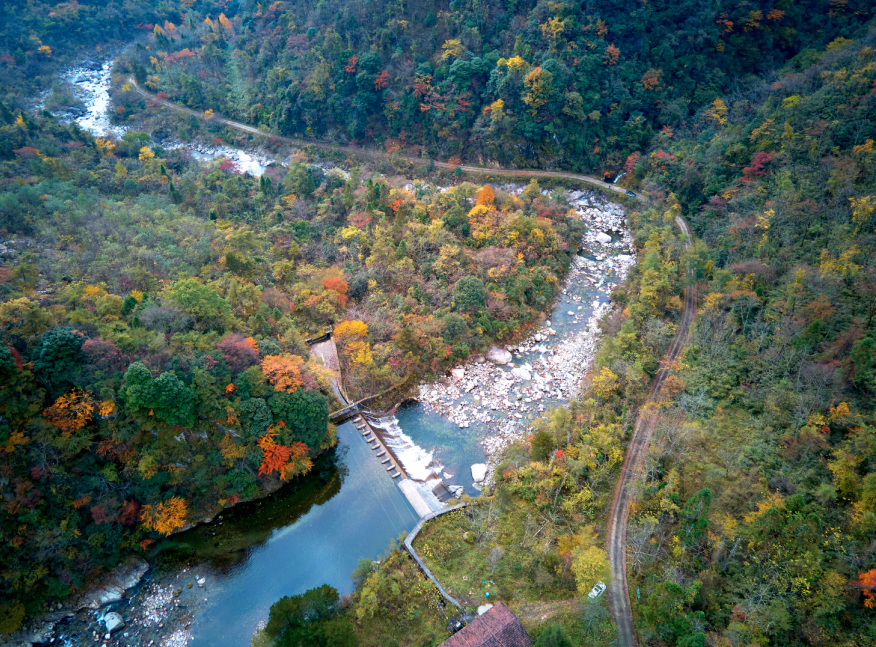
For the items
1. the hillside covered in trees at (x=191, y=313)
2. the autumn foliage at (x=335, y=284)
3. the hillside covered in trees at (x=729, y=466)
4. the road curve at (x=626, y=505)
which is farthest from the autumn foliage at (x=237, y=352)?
the road curve at (x=626, y=505)

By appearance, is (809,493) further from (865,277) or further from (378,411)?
(378,411)

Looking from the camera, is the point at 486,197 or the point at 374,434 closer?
the point at 374,434

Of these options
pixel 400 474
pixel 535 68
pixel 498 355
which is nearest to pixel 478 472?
pixel 400 474

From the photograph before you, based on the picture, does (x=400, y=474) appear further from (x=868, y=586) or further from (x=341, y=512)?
(x=868, y=586)

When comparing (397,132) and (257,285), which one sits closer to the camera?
(257,285)

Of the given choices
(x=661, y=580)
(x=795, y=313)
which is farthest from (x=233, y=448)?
(x=795, y=313)

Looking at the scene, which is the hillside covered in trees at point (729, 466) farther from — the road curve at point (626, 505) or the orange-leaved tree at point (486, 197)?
the orange-leaved tree at point (486, 197)

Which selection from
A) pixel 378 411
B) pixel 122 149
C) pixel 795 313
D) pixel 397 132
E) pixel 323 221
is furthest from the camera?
pixel 397 132
